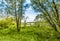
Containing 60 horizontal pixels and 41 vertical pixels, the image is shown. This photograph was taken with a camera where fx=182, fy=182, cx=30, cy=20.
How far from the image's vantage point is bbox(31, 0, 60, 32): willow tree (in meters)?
10.7

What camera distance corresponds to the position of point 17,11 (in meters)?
16.6

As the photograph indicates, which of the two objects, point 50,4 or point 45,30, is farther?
point 50,4

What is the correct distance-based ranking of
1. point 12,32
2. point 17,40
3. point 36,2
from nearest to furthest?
1. point 36,2
2. point 17,40
3. point 12,32

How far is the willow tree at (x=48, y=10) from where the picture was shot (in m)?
10.7

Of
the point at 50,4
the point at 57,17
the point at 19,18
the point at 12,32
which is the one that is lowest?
the point at 12,32

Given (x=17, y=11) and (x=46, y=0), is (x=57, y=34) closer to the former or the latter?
(x=46, y=0)

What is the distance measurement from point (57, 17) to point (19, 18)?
21.3ft

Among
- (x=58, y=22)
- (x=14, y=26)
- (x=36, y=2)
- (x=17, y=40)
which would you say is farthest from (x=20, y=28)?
(x=58, y=22)

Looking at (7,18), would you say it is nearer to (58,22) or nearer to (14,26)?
(14,26)

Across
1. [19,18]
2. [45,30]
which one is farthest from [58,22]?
[19,18]

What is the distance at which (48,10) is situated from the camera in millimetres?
11094

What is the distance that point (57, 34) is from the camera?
10922 millimetres

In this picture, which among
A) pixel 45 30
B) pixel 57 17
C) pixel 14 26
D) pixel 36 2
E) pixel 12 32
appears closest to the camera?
pixel 45 30

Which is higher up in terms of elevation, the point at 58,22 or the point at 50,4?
the point at 50,4
